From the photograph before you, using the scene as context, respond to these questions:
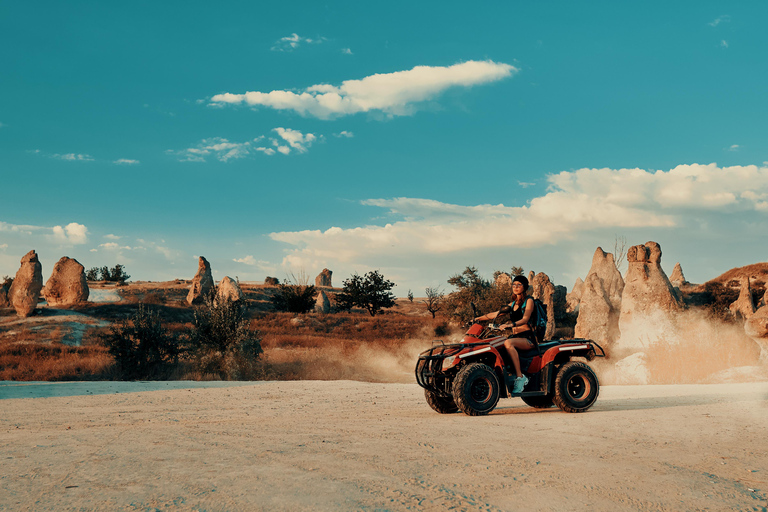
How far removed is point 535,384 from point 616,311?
2418 cm

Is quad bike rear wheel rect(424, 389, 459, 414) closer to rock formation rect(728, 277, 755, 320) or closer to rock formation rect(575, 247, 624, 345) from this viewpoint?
rock formation rect(575, 247, 624, 345)

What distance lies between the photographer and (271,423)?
836 cm

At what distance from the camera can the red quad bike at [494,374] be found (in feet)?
28.9

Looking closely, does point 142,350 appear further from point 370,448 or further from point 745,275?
point 745,275

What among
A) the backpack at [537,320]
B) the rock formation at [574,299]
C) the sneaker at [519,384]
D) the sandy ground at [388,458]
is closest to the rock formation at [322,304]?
the rock formation at [574,299]

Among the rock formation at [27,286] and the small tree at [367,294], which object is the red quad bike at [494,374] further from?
the small tree at [367,294]

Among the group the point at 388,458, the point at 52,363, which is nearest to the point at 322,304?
the point at 52,363

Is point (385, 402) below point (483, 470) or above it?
below

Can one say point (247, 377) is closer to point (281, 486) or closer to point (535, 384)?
point (535, 384)

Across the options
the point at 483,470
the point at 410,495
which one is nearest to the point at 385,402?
the point at 483,470

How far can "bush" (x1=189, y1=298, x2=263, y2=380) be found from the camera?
2067cm

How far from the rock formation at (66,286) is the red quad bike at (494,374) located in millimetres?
43088

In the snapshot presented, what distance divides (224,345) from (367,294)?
149 feet

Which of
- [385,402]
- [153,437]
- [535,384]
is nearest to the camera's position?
[153,437]
